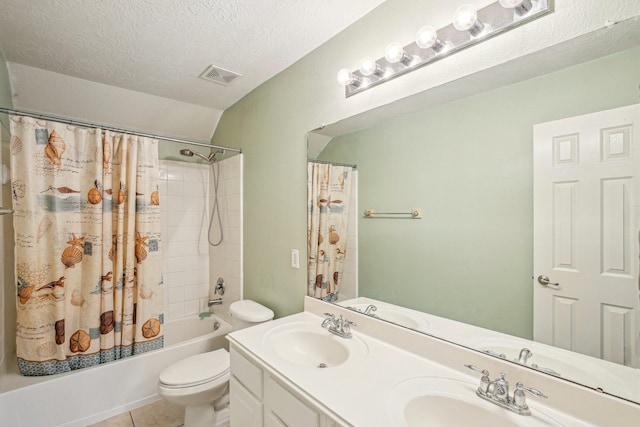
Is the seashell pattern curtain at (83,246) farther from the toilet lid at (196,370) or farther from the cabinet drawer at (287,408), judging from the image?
the cabinet drawer at (287,408)

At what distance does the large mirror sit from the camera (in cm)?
82

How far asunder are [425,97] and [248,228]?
1700 millimetres

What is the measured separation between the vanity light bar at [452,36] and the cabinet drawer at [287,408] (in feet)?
4.52

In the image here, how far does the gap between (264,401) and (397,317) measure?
672mm

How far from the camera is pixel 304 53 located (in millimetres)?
1788

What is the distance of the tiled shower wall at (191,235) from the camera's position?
2.69m

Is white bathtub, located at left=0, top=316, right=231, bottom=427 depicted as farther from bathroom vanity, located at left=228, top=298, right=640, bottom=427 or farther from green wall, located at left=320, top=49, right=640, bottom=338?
green wall, located at left=320, top=49, right=640, bottom=338

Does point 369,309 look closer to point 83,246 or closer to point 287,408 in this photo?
point 287,408

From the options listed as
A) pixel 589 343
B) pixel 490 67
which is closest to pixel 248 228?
pixel 490 67

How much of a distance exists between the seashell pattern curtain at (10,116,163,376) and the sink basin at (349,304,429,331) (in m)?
1.64

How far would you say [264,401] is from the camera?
46.3 inches

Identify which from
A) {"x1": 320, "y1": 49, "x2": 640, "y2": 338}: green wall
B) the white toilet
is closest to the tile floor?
the white toilet

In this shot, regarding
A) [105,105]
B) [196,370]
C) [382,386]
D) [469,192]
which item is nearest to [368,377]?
[382,386]

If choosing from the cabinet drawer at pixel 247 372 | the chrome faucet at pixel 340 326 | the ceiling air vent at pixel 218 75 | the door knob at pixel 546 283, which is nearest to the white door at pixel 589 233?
the door knob at pixel 546 283
